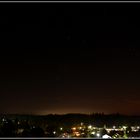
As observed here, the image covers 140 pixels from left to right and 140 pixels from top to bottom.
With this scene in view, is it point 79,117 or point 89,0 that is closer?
point 89,0

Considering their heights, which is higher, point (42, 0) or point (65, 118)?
point (42, 0)

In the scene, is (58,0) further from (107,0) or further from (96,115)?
(96,115)

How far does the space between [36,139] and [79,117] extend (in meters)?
5.86

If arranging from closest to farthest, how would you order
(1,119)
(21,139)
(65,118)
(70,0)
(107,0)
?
(21,139) → (107,0) → (70,0) → (1,119) → (65,118)

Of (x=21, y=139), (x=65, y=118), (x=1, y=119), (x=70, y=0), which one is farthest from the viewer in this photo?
(x=65, y=118)

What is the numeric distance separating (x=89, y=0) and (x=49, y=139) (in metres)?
1.29

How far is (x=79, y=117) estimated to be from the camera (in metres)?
7.50

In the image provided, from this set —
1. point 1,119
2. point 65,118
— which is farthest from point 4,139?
point 65,118

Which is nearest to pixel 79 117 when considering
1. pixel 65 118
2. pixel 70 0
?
pixel 65 118

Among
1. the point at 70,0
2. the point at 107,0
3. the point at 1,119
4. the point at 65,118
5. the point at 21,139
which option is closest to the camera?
the point at 21,139

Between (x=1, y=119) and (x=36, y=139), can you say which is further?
(x=1, y=119)

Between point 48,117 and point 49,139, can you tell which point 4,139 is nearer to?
point 49,139

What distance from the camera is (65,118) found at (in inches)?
286

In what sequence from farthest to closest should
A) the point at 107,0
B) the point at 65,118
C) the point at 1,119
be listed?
the point at 65,118
the point at 1,119
the point at 107,0
